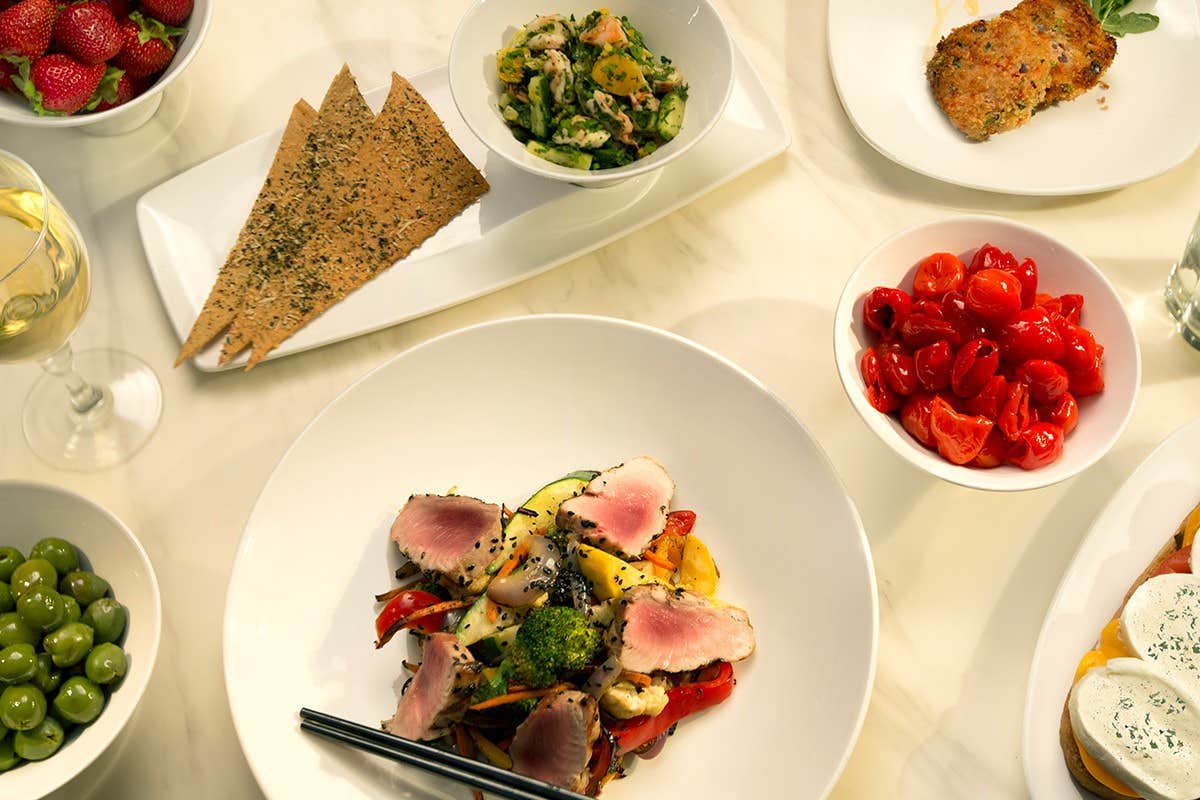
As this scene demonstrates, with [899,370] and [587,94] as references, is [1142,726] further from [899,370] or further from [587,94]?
[587,94]

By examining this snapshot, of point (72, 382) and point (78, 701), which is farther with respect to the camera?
point (72, 382)

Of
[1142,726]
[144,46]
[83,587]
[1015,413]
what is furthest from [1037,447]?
[144,46]

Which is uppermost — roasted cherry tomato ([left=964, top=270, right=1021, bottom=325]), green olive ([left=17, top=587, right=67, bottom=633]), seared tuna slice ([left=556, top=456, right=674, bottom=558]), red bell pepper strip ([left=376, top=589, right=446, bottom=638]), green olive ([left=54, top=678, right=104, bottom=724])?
roasted cherry tomato ([left=964, top=270, right=1021, bottom=325])

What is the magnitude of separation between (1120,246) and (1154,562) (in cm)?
76

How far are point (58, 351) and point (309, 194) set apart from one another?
60cm

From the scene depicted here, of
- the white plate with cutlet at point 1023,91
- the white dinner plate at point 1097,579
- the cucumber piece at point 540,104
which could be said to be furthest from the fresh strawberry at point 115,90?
the white dinner plate at point 1097,579

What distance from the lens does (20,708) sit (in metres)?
1.57

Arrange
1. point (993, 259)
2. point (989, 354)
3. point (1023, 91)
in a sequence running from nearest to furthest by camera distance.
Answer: point (989, 354) < point (993, 259) < point (1023, 91)

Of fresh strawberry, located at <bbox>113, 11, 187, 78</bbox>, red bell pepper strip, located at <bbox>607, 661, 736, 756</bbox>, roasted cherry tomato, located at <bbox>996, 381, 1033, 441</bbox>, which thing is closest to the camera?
red bell pepper strip, located at <bbox>607, 661, 736, 756</bbox>

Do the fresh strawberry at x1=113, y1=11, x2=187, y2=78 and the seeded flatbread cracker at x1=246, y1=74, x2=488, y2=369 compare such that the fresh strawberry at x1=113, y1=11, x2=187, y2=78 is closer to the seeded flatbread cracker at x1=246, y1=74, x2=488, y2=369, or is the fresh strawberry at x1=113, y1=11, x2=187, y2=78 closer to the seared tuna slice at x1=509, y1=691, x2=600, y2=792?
the seeded flatbread cracker at x1=246, y1=74, x2=488, y2=369

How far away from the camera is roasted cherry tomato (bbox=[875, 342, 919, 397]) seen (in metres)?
1.78

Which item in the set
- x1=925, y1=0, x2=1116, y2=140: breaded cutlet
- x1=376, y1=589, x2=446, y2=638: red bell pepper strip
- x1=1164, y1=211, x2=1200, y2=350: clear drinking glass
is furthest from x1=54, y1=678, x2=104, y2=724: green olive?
x1=1164, y1=211, x2=1200, y2=350: clear drinking glass

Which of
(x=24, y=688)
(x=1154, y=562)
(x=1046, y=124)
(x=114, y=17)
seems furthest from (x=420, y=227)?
(x=1154, y=562)

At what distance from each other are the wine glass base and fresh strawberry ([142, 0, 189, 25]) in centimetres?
72
